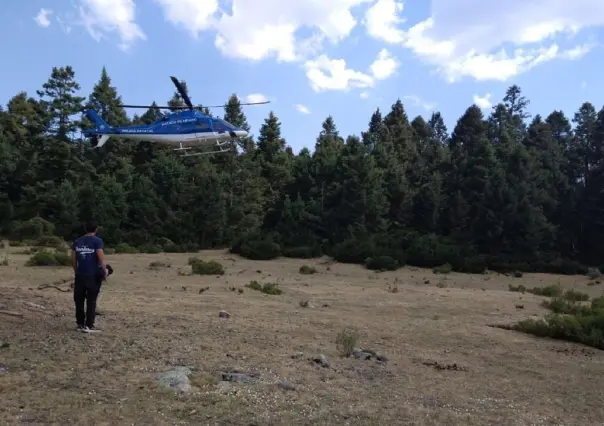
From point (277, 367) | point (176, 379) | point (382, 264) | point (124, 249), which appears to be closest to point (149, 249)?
point (124, 249)

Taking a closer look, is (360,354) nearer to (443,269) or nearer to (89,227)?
(89,227)

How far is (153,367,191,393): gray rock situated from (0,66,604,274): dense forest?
84.7 ft

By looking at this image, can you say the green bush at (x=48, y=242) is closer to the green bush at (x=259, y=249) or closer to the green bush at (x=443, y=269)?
the green bush at (x=259, y=249)

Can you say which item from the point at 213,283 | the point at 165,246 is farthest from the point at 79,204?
the point at 213,283

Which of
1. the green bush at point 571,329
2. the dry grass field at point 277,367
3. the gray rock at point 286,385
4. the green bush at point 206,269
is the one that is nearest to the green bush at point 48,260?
the green bush at point 206,269

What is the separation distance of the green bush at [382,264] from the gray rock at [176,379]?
2560 cm

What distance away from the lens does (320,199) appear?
1716 inches

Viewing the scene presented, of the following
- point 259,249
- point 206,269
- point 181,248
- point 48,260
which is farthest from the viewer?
point 181,248

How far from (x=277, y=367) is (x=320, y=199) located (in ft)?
119

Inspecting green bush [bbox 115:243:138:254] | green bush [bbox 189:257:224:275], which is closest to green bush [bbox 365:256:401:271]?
green bush [bbox 189:257:224:275]

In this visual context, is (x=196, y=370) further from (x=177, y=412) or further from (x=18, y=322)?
(x=18, y=322)

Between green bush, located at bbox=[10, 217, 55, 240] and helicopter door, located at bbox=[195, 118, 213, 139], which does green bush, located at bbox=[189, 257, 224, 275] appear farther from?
green bush, located at bbox=[10, 217, 55, 240]

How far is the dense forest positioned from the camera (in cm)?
3725

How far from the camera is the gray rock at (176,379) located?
19.9ft
